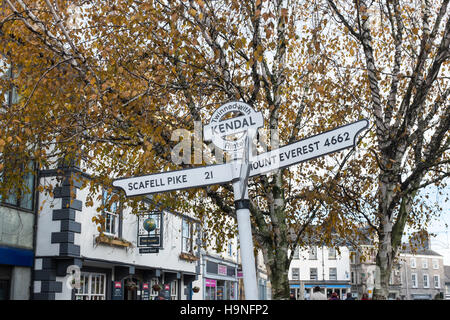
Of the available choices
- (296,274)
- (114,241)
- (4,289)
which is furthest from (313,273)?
(4,289)

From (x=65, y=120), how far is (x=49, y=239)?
10.1 metres

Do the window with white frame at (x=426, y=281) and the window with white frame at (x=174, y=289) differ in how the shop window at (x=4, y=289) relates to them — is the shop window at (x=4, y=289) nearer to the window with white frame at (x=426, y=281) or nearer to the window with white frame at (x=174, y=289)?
the window with white frame at (x=174, y=289)

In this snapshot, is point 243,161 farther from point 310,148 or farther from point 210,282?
point 210,282

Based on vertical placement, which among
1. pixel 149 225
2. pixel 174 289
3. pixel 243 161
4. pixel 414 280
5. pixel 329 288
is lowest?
pixel 329 288

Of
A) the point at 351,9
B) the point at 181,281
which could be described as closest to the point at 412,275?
the point at 181,281

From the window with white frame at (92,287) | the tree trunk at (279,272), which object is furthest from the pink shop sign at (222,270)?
the tree trunk at (279,272)

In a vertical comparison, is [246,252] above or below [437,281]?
above

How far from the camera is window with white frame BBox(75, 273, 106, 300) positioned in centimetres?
1770

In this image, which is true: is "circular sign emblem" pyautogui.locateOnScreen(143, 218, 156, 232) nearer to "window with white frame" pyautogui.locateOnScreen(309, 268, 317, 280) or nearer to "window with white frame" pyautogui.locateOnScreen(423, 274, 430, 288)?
"window with white frame" pyautogui.locateOnScreen(309, 268, 317, 280)

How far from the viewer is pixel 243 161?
3920 millimetres

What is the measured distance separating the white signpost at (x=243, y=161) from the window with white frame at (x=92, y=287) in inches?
577

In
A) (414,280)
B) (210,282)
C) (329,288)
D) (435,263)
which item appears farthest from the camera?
(435,263)

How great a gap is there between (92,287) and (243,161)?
1615cm
